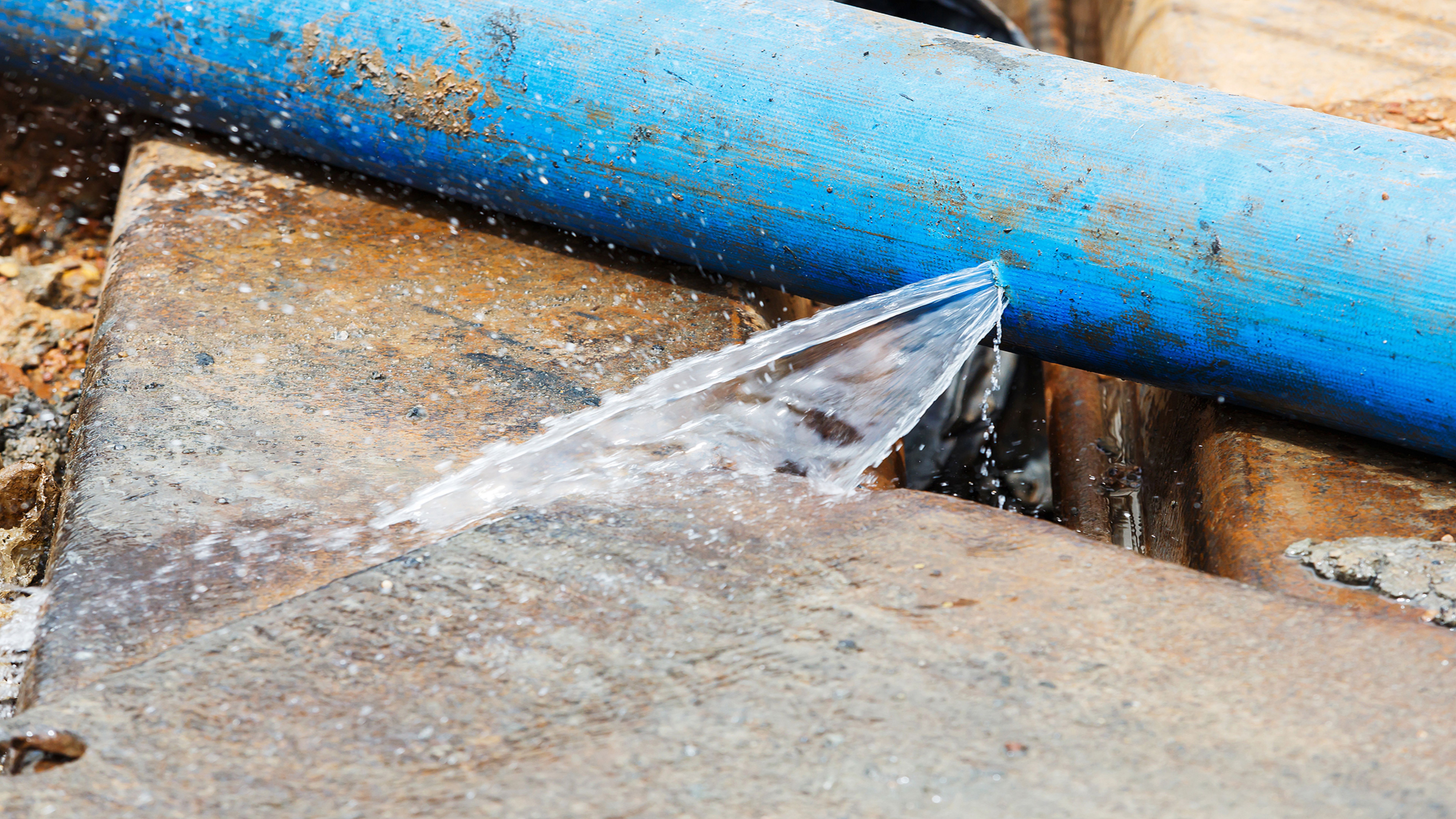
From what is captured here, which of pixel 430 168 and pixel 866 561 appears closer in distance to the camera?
pixel 866 561

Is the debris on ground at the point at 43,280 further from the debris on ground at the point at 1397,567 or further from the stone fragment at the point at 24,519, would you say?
the debris on ground at the point at 1397,567

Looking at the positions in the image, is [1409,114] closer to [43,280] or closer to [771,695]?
[771,695]

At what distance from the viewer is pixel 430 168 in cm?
246

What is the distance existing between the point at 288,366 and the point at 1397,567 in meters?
1.98

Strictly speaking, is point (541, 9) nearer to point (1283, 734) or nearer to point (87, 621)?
point (87, 621)

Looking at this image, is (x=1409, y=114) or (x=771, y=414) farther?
(x=1409, y=114)

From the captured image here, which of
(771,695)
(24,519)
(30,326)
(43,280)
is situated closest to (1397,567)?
(771,695)

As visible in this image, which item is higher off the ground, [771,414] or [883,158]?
[883,158]

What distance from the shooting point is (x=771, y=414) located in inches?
81.2

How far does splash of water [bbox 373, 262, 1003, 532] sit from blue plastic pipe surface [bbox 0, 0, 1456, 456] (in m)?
0.08

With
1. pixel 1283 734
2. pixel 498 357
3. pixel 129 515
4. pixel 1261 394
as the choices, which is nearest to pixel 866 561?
pixel 1283 734

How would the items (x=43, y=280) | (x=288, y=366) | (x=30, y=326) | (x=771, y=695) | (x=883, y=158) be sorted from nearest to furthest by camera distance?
(x=771, y=695)
(x=883, y=158)
(x=288, y=366)
(x=30, y=326)
(x=43, y=280)

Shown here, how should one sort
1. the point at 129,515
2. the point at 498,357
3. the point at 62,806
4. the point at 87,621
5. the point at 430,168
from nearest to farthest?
the point at 62,806 < the point at 87,621 < the point at 129,515 < the point at 498,357 < the point at 430,168

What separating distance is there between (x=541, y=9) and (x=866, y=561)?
145 centimetres
